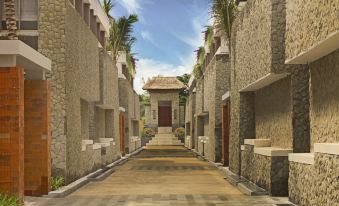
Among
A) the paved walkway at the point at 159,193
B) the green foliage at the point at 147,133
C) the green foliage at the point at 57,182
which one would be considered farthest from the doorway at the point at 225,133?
the green foliage at the point at 147,133

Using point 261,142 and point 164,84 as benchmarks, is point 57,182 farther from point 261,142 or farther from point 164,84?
point 164,84

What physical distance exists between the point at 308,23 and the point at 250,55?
6722mm

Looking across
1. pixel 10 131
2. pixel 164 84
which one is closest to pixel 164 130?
pixel 164 84

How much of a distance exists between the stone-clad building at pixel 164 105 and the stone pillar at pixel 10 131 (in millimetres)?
62946

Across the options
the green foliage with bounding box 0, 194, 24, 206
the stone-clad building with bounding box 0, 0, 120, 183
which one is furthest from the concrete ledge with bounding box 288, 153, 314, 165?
the stone-clad building with bounding box 0, 0, 120, 183

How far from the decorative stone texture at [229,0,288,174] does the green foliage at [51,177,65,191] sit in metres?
6.45

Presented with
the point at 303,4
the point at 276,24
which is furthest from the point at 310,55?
the point at 276,24

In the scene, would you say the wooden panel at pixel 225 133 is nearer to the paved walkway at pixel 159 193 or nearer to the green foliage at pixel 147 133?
the paved walkway at pixel 159 193

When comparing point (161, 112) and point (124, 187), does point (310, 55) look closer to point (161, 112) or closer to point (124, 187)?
point (124, 187)

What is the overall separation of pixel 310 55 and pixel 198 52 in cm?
3574

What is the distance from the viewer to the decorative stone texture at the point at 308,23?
9656 mm

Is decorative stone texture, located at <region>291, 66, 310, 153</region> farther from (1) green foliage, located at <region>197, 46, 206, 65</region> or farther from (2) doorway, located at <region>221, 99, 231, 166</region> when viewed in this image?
(1) green foliage, located at <region>197, 46, 206, 65</region>

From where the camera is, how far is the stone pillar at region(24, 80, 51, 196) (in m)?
14.7

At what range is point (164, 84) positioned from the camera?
7681 centimetres
